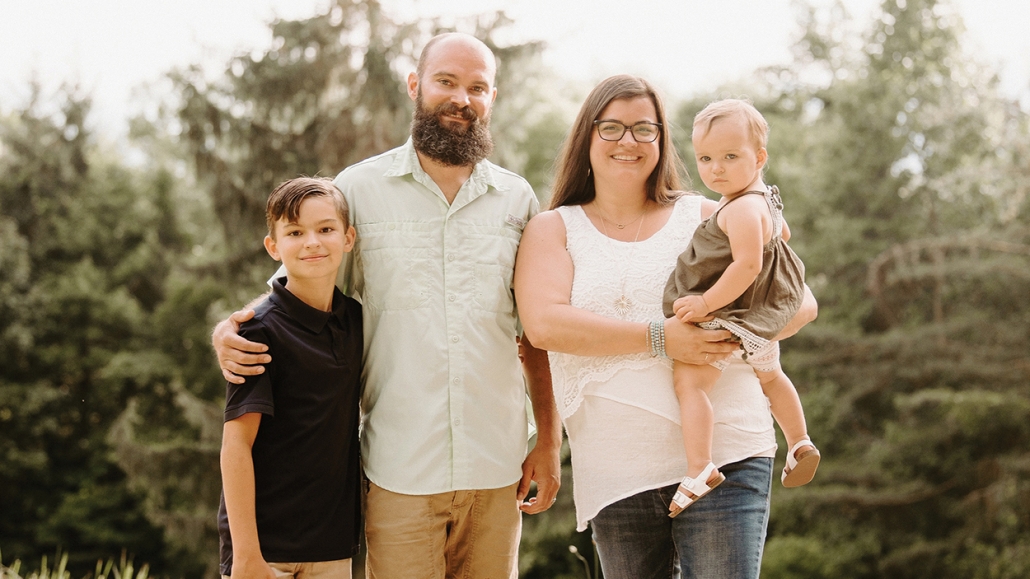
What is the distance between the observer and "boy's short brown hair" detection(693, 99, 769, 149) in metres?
2.30

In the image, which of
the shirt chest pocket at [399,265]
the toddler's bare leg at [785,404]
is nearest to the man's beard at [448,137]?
the shirt chest pocket at [399,265]

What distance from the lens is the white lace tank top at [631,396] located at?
220 cm

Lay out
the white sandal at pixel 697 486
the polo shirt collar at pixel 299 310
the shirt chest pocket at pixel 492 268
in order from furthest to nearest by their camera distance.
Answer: the shirt chest pocket at pixel 492 268 < the polo shirt collar at pixel 299 310 < the white sandal at pixel 697 486

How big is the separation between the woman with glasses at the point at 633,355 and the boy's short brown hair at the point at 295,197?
22.2 inches

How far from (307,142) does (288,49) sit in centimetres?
119

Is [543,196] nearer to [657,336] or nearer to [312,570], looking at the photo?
[657,336]

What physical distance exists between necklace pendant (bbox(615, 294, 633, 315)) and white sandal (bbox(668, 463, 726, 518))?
0.48m

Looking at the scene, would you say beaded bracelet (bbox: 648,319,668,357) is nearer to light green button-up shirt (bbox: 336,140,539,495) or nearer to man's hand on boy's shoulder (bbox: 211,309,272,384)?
light green button-up shirt (bbox: 336,140,539,495)

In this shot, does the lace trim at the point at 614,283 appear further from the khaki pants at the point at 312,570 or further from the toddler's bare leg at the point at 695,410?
the khaki pants at the point at 312,570

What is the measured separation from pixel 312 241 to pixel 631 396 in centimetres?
95

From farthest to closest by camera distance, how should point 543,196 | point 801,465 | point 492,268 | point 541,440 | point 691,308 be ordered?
point 543,196, point 541,440, point 492,268, point 801,465, point 691,308

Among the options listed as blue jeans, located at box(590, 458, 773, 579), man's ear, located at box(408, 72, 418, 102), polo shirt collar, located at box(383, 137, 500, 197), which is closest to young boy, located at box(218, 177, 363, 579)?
polo shirt collar, located at box(383, 137, 500, 197)

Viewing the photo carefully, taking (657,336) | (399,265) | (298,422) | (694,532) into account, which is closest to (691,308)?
(657,336)

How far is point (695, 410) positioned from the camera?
6.99 feet
